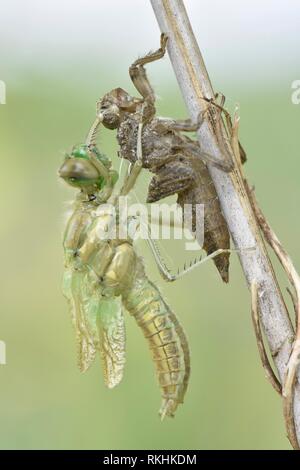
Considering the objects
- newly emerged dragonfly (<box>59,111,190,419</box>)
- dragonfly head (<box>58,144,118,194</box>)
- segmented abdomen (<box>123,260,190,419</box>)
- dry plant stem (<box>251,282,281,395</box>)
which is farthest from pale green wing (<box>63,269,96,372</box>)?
dry plant stem (<box>251,282,281,395</box>)

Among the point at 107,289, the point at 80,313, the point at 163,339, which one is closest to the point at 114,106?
the point at 107,289

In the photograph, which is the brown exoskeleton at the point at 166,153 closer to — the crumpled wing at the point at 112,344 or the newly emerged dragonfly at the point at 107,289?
the newly emerged dragonfly at the point at 107,289

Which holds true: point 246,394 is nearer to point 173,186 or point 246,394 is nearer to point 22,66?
point 173,186

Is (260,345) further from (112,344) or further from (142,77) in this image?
(142,77)

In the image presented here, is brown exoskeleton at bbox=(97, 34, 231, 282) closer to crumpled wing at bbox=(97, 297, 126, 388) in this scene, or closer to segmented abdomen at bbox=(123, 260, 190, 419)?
segmented abdomen at bbox=(123, 260, 190, 419)

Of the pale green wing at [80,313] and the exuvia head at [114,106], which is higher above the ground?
the exuvia head at [114,106]

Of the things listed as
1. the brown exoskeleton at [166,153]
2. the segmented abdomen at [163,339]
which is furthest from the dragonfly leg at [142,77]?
the segmented abdomen at [163,339]
